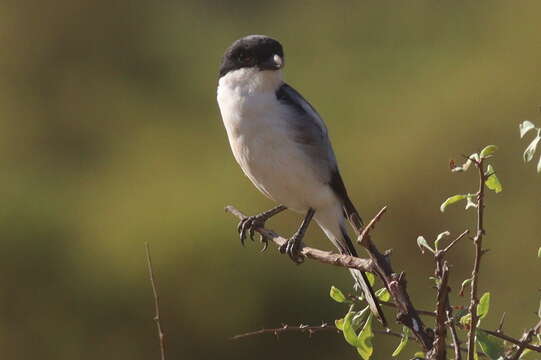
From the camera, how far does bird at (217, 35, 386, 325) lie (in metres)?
3.94

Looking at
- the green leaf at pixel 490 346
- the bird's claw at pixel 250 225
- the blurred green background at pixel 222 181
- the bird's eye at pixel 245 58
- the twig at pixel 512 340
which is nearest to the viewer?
the twig at pixel 512 340

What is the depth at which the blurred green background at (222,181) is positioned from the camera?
798cm

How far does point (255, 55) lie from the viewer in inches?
163

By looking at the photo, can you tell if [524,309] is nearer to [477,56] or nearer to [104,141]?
[477,56]

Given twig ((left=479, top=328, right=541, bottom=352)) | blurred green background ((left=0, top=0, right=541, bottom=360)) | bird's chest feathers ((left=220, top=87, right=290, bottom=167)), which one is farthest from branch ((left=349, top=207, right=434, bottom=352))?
blurred green background ((left=0, top=0, right=541, bottom=360))

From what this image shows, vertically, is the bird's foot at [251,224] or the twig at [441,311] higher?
the twig at [441,311]

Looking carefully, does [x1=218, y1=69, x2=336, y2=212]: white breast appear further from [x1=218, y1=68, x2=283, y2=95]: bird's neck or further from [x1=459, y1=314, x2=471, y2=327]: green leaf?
[x1=459, y1=314, x2=471, y2=327]: green leaf

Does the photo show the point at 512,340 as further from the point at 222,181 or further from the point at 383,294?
the point at 222,181

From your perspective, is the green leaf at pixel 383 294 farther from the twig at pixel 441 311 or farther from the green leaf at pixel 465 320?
the twig at pixel 441 311

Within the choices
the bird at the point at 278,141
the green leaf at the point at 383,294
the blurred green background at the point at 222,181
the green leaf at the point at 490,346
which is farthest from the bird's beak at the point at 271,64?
the blurred green background at the point at 222,181

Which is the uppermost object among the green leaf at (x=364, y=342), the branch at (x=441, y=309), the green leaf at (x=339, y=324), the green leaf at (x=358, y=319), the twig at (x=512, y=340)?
the branch at (x=441, y=309)

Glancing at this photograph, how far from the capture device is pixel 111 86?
1130 cm

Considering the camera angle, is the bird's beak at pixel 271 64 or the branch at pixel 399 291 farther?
the bird's beak at pixel 271 64

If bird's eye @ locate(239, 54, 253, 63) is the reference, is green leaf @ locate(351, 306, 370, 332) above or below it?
below
